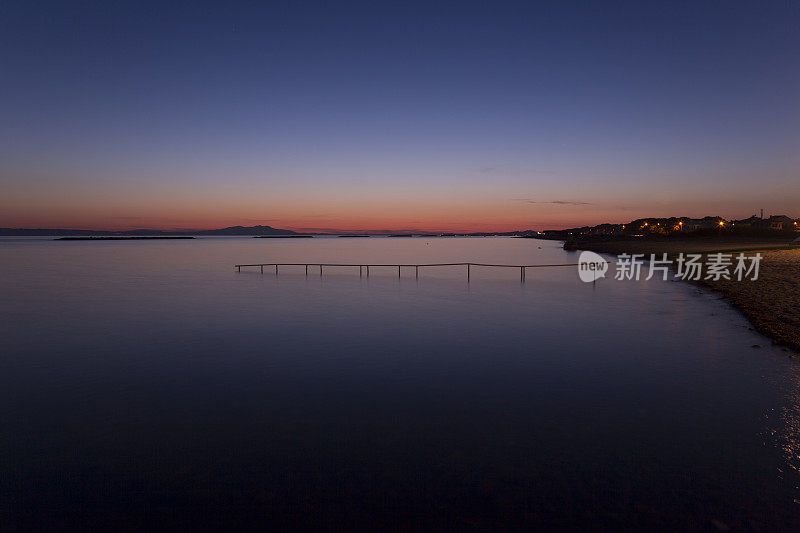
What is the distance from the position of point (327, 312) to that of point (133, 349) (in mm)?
10906

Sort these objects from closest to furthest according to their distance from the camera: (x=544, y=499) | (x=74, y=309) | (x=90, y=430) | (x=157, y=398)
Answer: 1. (x=544, y=499)
2. (x=90, y=430)
3. (x=157, y=398)
4. (x=74, y=309)

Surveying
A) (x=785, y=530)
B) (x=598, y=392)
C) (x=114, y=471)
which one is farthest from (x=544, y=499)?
(x=114, y=471)

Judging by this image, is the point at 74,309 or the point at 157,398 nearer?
the point at 157,398

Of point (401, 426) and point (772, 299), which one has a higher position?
point (772, 299)

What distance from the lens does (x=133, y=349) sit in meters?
16.9

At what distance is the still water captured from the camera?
652cm

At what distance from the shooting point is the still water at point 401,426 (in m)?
6.52

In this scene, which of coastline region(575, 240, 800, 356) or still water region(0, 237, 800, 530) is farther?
coastline region(575, 240, 800, 356)

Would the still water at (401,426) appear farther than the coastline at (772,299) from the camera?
No

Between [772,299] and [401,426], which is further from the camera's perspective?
[772,299]

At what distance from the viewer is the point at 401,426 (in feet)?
30.9

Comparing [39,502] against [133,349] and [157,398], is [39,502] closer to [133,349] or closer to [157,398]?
[157,398]

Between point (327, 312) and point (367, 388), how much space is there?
13.9m

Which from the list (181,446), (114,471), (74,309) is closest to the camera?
(114,471)
